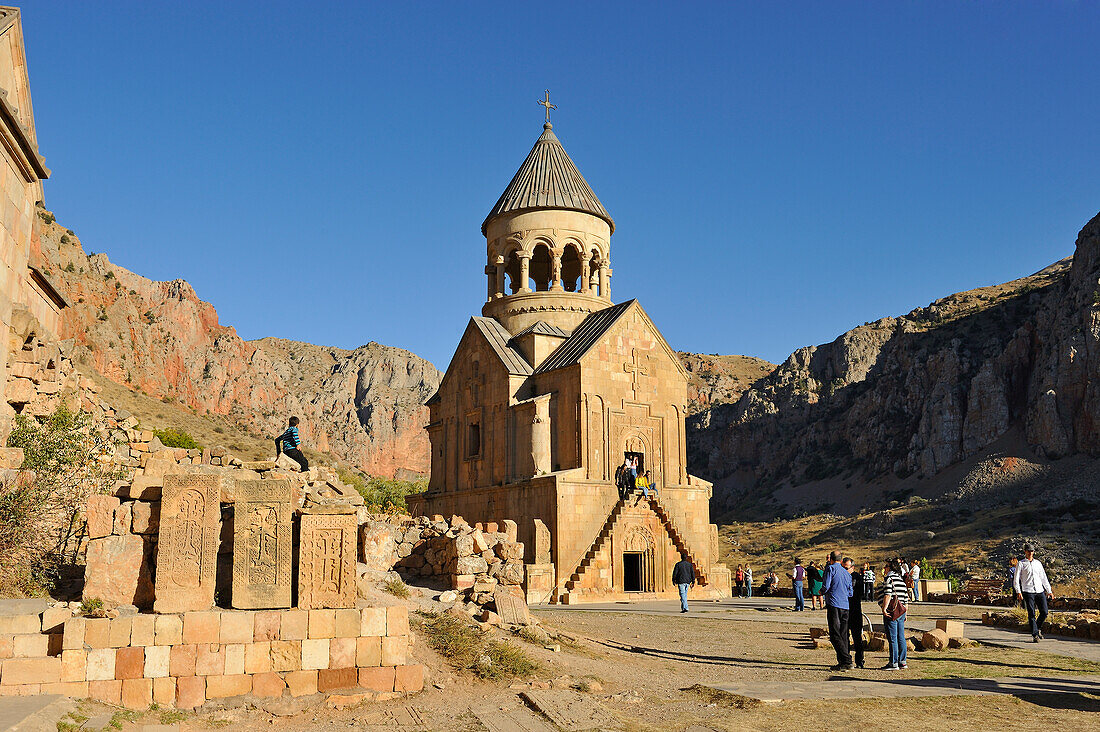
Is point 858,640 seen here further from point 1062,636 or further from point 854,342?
point 854,342

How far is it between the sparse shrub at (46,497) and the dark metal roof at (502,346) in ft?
49.9

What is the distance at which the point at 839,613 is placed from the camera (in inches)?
437

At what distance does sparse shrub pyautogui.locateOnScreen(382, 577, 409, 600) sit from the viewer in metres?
13.3

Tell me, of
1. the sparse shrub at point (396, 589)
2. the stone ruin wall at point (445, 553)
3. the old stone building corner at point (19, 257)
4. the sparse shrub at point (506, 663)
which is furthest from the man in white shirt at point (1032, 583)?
the old stone building corner at point (19, 257)

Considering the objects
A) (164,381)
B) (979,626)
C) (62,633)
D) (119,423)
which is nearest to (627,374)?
(979,626)

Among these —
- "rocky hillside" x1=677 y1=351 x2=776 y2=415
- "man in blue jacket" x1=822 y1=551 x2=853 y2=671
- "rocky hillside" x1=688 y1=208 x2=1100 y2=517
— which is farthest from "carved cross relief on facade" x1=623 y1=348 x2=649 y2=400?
"rocky hillside" x1=677 y1=351 x2=776 y2=415

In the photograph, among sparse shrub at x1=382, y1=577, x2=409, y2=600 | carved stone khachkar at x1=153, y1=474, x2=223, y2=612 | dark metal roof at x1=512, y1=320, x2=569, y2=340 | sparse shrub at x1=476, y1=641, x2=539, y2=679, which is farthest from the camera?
dark metal roof at x1=512, y1=320, x2=569, y2=340

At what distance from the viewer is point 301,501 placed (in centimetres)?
1073

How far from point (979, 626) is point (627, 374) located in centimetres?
1224

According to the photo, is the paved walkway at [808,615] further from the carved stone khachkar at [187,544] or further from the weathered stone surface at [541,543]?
the carved stone khachkar at [187,544]

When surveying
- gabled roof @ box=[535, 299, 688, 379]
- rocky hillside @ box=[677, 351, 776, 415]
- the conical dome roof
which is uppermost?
rocky hillside @ box=[677, 351, 776, 415]

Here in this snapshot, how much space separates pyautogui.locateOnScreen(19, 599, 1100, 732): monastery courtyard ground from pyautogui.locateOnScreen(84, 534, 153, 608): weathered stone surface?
1.29 metres

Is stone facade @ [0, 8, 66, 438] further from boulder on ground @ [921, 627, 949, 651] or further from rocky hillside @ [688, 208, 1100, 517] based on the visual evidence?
rocky hillside @ [688, 208, 1100, 517]

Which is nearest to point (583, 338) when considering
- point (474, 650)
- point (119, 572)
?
point (474, 650)
